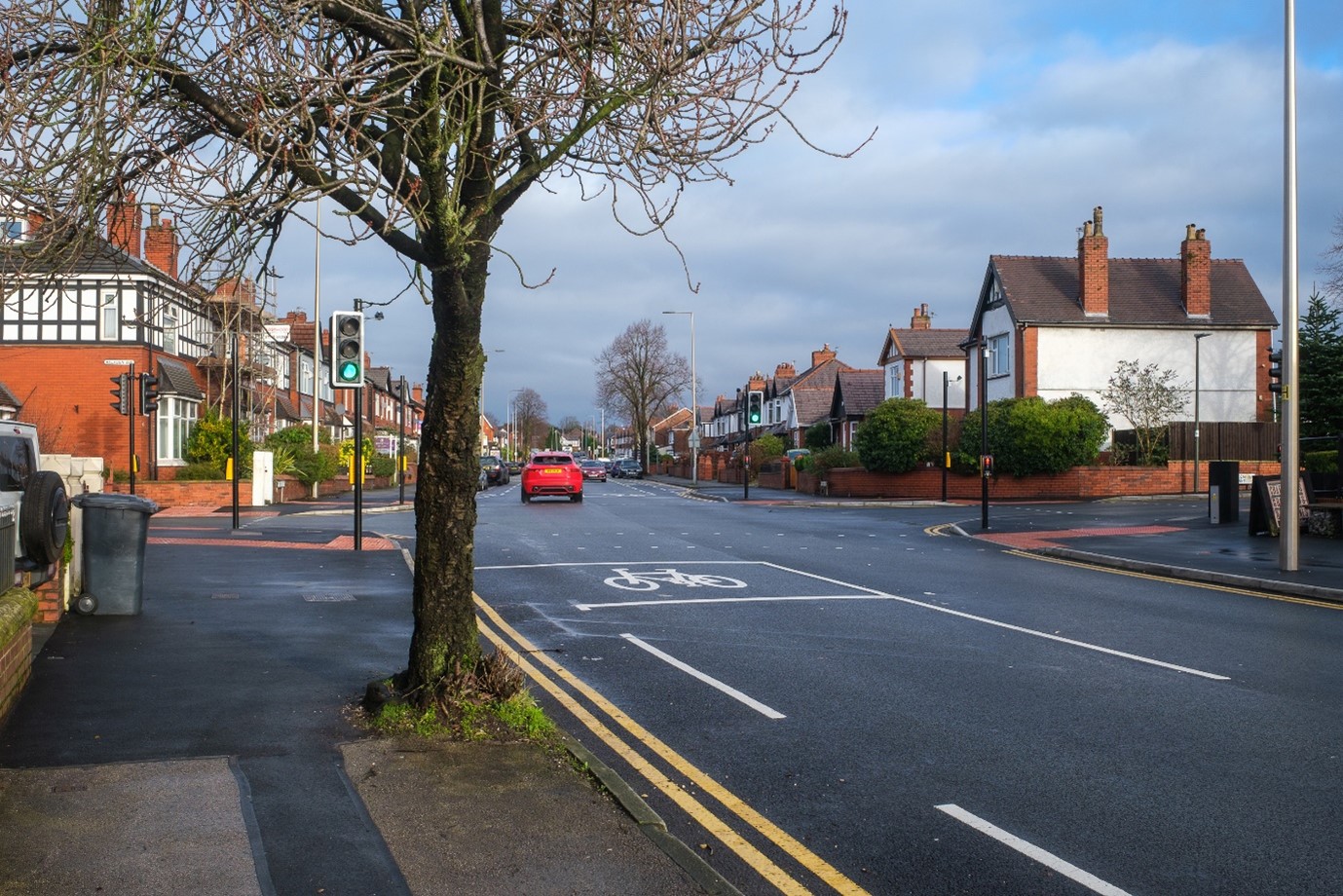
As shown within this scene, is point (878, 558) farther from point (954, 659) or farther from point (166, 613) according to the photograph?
point (166, 613)

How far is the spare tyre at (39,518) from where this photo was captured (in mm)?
8836

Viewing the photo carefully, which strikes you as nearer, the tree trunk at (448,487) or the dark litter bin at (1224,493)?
the tree trunk at (448,487)

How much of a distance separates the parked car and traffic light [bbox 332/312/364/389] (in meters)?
44.1

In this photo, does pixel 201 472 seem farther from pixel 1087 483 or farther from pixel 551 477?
pixel 1087 483

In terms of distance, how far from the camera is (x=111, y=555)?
10625 mm

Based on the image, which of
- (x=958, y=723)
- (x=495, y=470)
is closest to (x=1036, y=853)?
(x=958, y=723)

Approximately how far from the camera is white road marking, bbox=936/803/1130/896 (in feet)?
14.6

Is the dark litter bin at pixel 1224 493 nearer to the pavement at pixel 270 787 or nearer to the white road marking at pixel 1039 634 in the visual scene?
the white road marking at pixel 1039 634


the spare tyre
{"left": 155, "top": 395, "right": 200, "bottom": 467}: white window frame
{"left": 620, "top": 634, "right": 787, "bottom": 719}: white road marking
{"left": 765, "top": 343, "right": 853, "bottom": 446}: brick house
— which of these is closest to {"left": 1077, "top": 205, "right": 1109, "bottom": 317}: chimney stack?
{"left": 765, "top": 343, "right": 853, "bottom": 446}: brick house

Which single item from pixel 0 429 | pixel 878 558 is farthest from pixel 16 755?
pixel 878 558

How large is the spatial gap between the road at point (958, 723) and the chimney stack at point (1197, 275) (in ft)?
117

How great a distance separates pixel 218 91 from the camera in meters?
6.30

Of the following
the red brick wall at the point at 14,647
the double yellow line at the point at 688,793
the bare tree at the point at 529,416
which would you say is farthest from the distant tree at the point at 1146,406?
the bare tree at the point at 529,416

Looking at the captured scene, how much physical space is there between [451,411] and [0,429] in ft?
16.1
